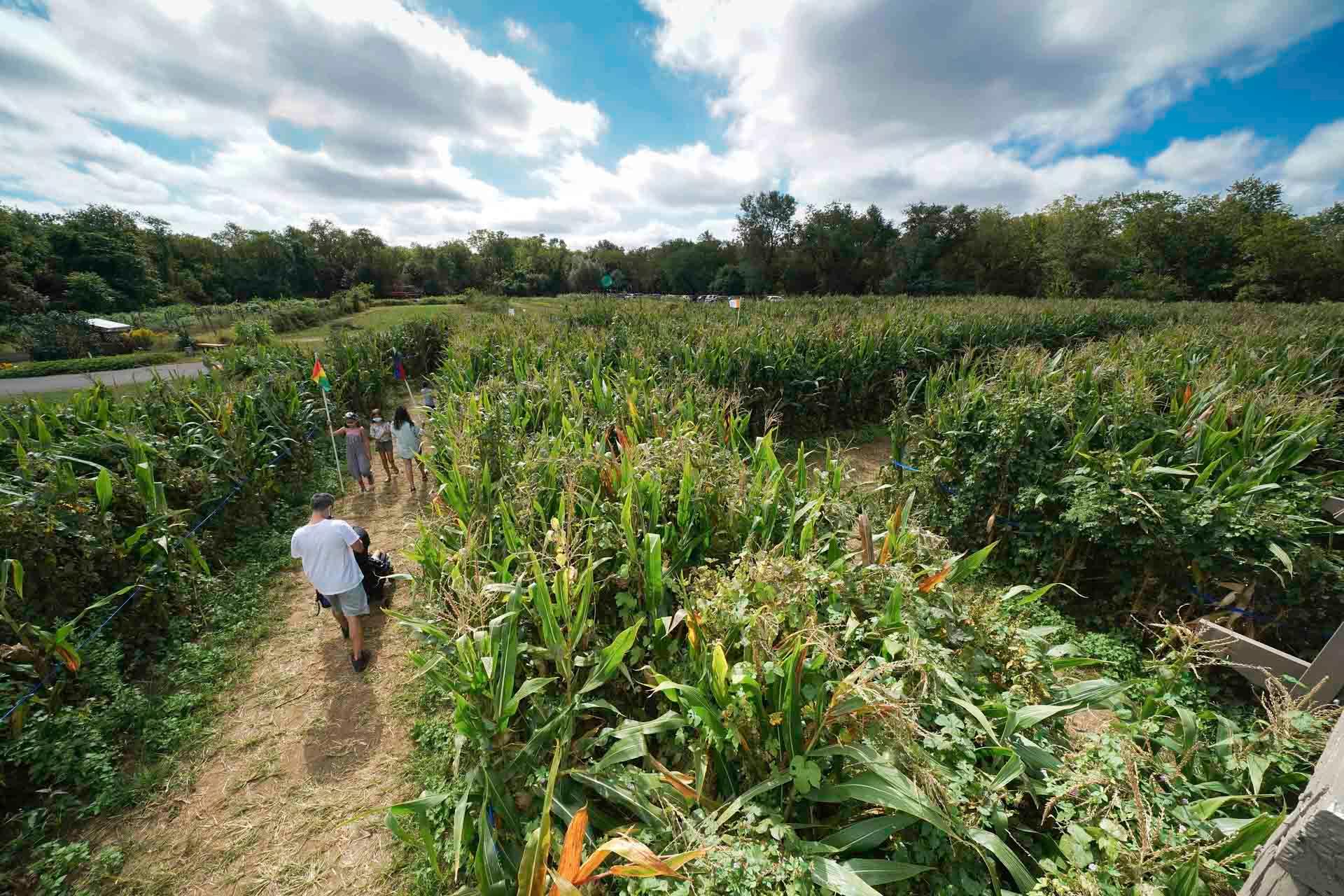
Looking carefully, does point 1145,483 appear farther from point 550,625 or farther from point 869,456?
point 550,625

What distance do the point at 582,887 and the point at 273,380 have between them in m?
9.17

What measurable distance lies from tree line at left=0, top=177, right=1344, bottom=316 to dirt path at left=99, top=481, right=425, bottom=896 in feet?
140

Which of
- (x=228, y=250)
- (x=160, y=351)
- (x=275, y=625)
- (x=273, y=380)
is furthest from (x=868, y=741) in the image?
(x=228, y=250)

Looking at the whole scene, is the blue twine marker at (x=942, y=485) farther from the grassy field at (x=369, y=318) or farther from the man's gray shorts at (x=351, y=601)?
the grassy field at (x=369, y=318)

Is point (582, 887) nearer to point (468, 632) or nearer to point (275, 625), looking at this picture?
point (468, 632)

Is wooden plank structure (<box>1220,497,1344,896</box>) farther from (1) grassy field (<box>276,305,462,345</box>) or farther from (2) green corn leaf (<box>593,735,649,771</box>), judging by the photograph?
(1) grassy field (<box>276,305,462,345</box>)

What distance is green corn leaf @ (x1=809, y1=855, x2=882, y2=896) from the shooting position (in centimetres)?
149

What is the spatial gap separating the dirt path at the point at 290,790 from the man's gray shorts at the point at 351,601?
0.44m

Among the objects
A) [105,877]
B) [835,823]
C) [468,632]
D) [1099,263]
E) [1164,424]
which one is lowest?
[105,877]

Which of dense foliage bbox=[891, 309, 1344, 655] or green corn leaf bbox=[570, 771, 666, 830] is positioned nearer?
green corn leaf bbox=[570, 771, 666, 830]

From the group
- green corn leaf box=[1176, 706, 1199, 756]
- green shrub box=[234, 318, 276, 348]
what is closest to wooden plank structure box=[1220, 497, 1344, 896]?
green corn leaf box=[1176, 706, 1199, 756]

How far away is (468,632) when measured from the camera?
2.36 m

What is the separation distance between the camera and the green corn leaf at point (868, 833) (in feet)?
5.33

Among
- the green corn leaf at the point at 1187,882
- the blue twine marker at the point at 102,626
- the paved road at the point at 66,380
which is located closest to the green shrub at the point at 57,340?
the paved road at the point at 66,380
